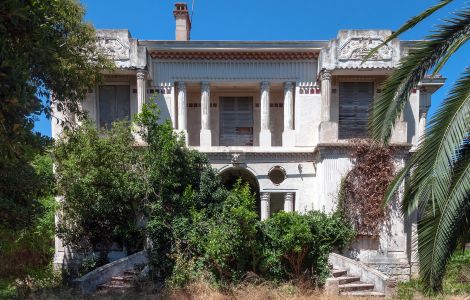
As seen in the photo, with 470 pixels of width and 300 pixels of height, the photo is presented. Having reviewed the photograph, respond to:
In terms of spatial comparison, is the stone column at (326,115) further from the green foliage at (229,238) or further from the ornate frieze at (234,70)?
the green foliage at (229,238)

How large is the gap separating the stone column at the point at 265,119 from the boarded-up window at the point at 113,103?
4780 mm

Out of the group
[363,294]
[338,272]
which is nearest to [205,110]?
[338,272]

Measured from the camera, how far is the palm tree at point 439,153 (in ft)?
14.0

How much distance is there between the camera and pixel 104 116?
13016 mm

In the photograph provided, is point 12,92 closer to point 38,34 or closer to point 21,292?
point 38,34

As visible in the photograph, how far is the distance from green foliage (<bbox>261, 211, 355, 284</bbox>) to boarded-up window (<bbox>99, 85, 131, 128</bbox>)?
6.95 metres

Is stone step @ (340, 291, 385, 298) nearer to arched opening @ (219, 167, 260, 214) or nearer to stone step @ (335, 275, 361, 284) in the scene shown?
stone step @ (335, 275, 361, 284)

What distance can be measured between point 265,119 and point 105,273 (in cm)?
706

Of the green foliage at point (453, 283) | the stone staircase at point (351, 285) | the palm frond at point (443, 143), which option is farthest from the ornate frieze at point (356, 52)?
the palm frond at point (443, 143)

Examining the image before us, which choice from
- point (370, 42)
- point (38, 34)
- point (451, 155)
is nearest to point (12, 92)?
point (38, 34)

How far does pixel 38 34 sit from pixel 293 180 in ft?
30.9

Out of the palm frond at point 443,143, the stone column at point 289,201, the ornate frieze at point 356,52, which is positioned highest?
the ornate frieze at point 356,52

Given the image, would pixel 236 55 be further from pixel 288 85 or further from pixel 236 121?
pixel 236 121

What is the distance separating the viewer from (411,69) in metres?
4.89
